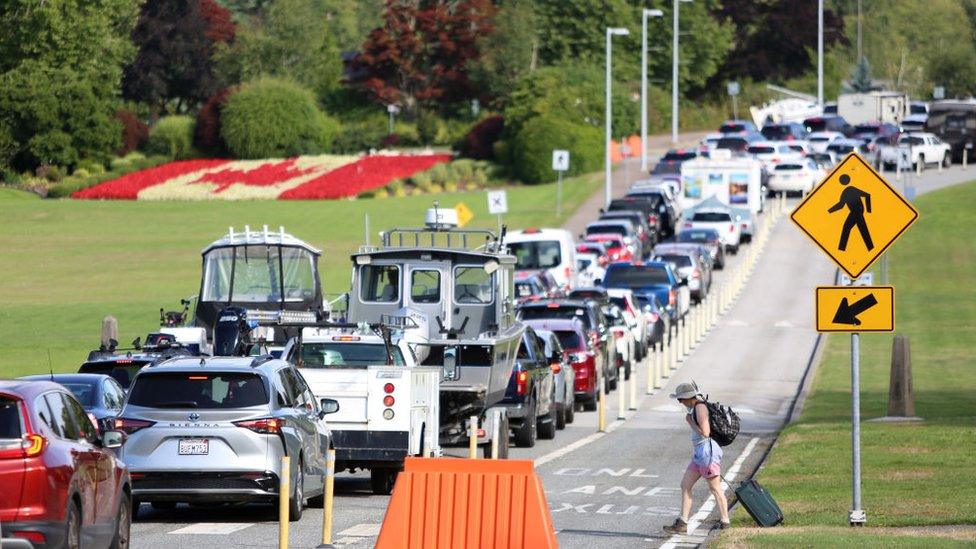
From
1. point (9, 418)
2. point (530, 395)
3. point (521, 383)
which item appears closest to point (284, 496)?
point (9, 418)

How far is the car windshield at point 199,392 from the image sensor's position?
1806 cm

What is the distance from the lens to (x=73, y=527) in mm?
13367

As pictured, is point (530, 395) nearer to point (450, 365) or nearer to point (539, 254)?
point (450, 365)

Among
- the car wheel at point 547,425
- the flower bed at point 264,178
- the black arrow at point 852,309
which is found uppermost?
the flower bed at point 264,178

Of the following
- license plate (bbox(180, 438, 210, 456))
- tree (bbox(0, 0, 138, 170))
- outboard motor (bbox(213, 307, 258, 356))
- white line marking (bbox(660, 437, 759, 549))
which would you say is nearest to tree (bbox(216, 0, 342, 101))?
tree (bbox(0, 0, 138, 170))

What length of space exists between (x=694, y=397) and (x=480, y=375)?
7.31 m

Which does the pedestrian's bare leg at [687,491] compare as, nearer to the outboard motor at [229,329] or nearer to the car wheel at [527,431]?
the car wheel at [527,431]

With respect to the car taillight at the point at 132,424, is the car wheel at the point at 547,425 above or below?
below

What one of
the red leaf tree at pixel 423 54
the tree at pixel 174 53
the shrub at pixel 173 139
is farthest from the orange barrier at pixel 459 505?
the red leaf tree at pixel 423 54

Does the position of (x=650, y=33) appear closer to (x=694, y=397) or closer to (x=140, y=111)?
(x=140, y=111)

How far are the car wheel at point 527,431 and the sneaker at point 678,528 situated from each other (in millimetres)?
9613

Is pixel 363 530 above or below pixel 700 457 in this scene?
below

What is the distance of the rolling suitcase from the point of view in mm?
17266

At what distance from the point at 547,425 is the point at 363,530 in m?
11.5
